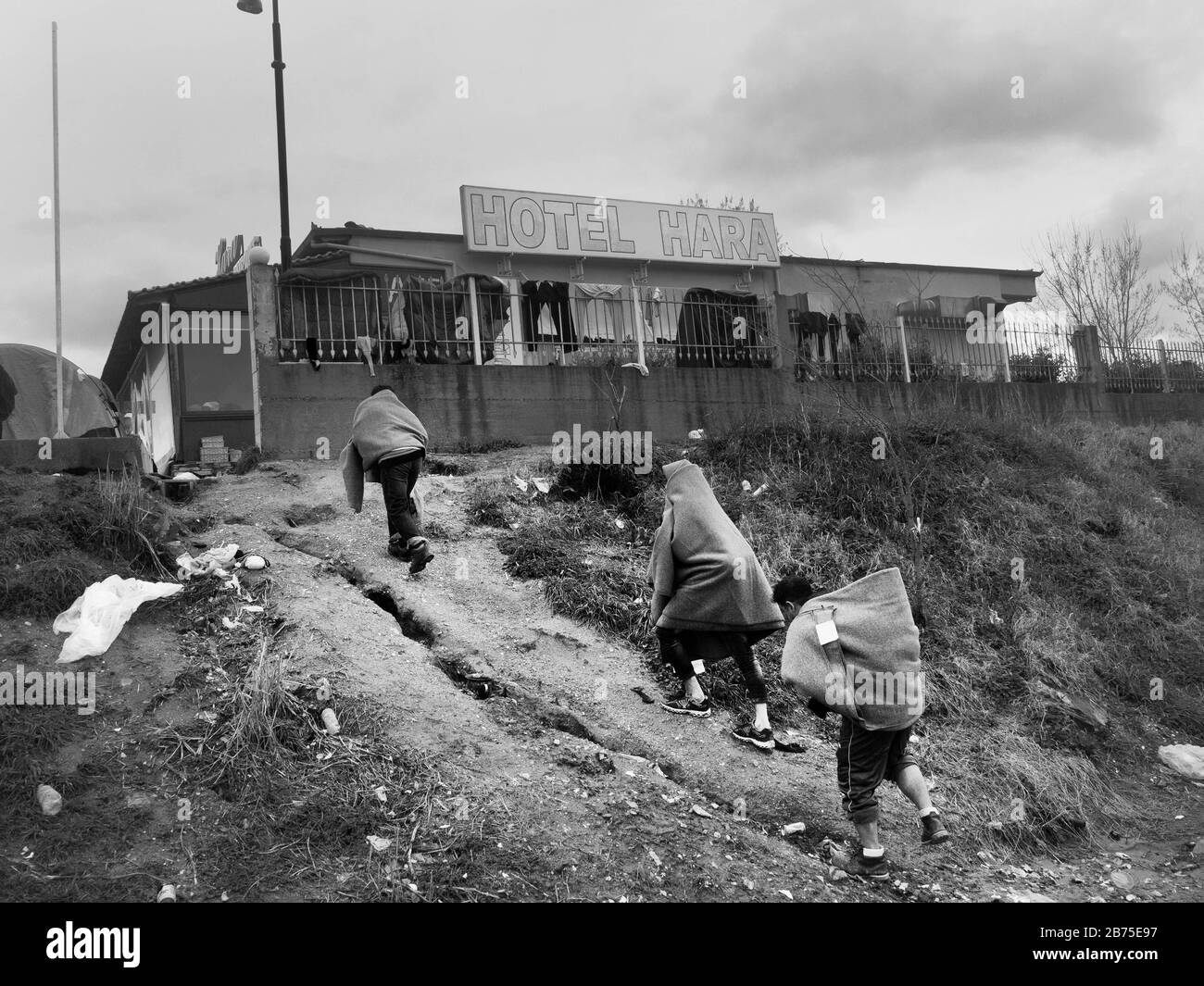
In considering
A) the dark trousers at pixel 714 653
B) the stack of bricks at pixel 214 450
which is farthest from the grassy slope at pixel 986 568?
the stack of bricks at pixel 214 450

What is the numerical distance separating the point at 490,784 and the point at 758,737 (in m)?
1.88

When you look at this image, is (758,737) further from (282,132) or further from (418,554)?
(282,132)

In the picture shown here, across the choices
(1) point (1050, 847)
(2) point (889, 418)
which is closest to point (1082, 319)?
(2) point (889, 418)

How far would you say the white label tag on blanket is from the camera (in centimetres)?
529

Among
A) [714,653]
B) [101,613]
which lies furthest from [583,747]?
[101,613]

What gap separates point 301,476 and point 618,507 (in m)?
3.16

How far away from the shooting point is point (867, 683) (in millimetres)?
5227

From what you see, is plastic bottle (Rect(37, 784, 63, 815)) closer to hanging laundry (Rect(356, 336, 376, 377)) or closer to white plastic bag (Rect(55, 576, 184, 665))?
white plastic bag (Rect(55, 576, 184, 665))

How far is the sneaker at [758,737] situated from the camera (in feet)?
21.4

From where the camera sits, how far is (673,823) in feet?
18.4

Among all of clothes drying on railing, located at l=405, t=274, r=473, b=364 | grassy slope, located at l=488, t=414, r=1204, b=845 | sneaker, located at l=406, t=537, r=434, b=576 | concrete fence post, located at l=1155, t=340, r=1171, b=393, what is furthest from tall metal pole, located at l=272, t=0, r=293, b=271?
concrete fence post, located at l=1155, t=340, r=1171, b=393

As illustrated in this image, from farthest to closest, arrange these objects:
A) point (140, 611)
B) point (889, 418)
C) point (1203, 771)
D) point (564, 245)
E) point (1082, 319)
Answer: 1. point (1082, 319)
2. point (564, 245)
3. point (889, 418)
4. point (1203, 771)
5. point (140, 611)

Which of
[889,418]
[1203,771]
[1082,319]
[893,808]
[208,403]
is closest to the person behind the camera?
[893,808]

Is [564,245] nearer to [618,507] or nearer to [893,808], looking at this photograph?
[618,507]
